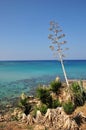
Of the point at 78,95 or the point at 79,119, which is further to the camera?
the point at 78,95

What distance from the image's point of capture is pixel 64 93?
22.0 metres

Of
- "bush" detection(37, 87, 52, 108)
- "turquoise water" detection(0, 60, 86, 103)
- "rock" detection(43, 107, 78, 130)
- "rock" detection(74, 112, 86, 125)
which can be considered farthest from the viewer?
"turquoise water" detection(0, 60, 86, 103)

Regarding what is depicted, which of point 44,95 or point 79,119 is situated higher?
point 44,95

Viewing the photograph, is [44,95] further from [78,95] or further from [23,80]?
[23,80]

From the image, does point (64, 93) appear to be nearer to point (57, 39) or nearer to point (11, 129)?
point (57, 39)

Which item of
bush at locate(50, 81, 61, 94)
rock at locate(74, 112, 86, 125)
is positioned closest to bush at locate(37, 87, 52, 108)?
bush at locate(50, 81, 61, 94)

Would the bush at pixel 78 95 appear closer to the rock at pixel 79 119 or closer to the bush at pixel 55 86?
the bush at pixel 55 86

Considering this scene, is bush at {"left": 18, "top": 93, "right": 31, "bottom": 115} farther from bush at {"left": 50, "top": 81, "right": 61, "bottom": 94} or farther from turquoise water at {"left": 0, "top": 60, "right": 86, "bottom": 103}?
turquoise water at {"left": 0, "top": 60, "right": 86, "bottom": 103}

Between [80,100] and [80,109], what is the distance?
1.47 meters

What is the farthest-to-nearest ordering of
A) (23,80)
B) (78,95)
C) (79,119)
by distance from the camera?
1. (23,80)
2. (78,95)
3. (79,119)

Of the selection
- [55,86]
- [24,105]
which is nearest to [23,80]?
[55,86]

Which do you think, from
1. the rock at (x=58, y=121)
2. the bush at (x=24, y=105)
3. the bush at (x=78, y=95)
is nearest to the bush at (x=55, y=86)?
the bush at (x=78, y=95)

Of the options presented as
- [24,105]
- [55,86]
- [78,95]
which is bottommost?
[24,105]

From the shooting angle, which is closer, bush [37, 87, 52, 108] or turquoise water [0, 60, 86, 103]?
bush [37, 87, 52, 108]
